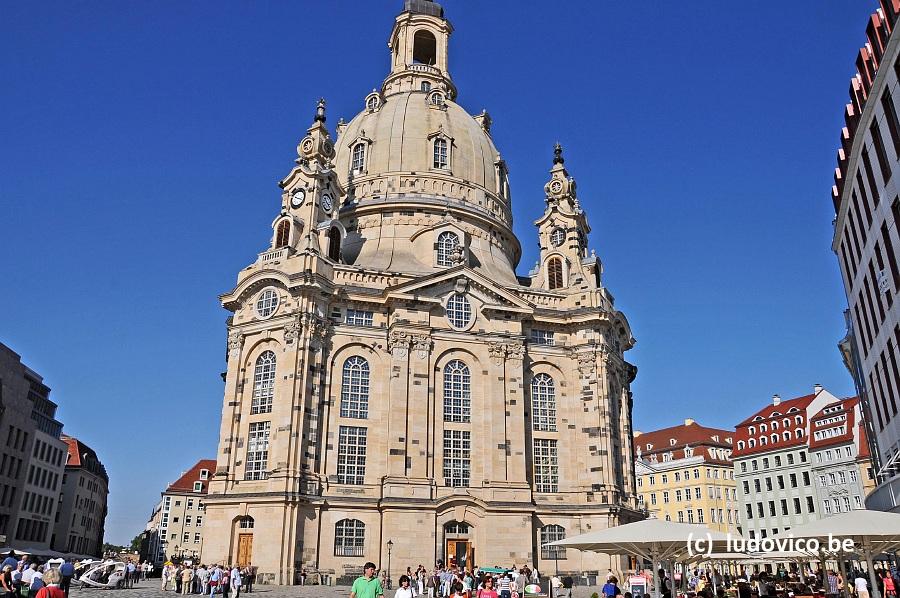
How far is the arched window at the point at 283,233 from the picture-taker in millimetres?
53909

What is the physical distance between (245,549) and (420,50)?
5485 cm

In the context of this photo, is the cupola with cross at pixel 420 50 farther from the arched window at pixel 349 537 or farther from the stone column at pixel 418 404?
the arched window at pixel 349 537

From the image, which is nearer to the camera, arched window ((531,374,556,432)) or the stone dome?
arched window ((531,374,556,432))

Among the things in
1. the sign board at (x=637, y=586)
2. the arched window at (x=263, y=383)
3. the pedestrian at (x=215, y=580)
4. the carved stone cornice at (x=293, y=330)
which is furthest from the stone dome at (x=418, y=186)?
the sign board at (x=637, y=586)

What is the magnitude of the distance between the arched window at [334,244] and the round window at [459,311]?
9516 mm

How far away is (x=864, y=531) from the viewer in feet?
61.3

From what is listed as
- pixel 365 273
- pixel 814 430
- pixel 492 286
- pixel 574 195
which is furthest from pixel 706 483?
pixel 365 273

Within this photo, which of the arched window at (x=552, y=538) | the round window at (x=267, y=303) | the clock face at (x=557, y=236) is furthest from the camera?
the clock face at (x=557, y=236)

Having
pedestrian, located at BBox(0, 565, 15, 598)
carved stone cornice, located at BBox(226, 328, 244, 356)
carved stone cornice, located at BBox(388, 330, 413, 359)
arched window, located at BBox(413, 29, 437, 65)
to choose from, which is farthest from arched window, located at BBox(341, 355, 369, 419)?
arched window, located at BBox(413, 29, 437, 65)

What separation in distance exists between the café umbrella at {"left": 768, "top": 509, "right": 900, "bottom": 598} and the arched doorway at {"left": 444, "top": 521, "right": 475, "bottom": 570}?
28865 millimetres

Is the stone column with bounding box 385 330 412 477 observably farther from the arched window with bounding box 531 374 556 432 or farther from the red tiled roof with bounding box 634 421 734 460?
the red tiled roof with bounding box 634 421 734 460

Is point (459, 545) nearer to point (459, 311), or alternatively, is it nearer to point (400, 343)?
point (400, 343)

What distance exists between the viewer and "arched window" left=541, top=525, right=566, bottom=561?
49.4 metres

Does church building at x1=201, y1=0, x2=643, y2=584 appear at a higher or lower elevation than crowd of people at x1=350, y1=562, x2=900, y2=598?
higher
